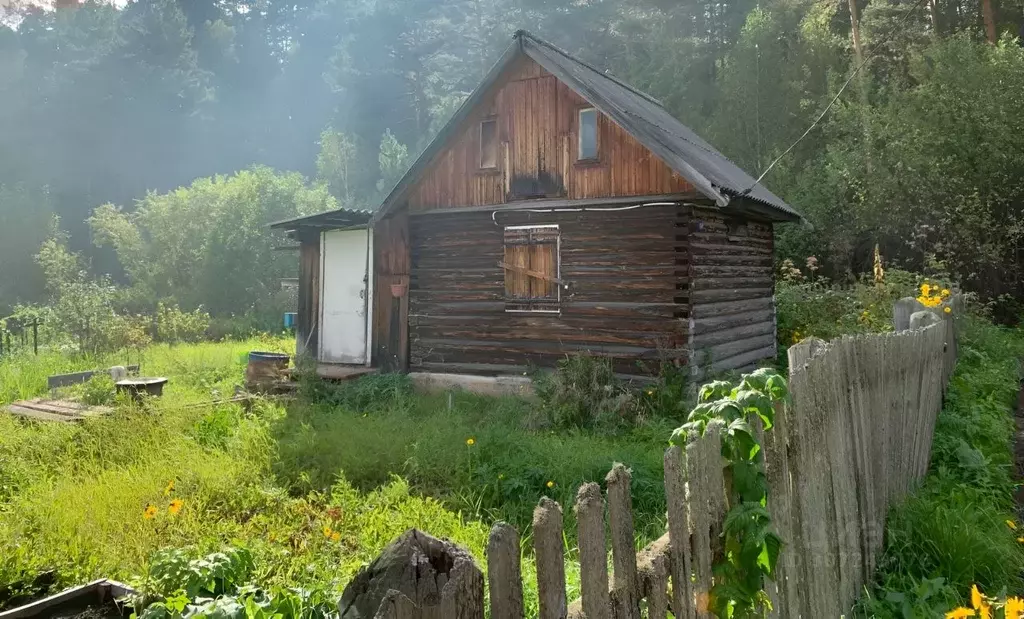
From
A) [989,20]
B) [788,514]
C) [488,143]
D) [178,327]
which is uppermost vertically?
[989,20]

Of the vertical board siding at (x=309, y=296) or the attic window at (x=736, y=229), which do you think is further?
the vertical board siding at (x=309, y=296)

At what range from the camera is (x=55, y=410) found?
30.3 ft

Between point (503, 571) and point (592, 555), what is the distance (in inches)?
11.6

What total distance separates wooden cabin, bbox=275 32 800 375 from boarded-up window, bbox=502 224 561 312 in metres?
0.02

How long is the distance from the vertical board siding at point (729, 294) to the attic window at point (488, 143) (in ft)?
10.9

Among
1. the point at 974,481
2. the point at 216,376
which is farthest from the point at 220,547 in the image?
the point at 216,376

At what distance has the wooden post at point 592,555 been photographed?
174cm

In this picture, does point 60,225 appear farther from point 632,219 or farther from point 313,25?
point 632,219

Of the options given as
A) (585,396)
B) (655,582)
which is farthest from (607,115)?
(655,582)

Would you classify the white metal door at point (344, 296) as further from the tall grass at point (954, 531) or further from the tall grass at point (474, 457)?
the tall grass at point (954, 531)

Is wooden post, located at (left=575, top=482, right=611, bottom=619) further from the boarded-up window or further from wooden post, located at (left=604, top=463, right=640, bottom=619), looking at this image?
the boarded-up window

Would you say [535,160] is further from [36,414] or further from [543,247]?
[36,414]

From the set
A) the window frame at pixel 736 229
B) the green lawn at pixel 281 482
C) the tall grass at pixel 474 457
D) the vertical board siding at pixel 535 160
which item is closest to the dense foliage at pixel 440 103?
the window frame at pixel 736 229

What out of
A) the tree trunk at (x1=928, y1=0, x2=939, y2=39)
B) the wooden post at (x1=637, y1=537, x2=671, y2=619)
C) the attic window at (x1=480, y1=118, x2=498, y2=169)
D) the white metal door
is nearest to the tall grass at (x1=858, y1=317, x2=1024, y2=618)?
the wooden post at (x1=637, y1=537, x2=671, y2=619)
